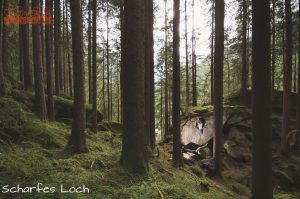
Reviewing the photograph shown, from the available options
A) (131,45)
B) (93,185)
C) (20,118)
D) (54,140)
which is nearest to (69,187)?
(93,185)

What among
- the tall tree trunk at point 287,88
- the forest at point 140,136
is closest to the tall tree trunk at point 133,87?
the forest at point 140,136

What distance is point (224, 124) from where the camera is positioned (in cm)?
1791

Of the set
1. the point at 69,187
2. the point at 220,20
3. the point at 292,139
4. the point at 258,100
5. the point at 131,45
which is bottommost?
the point at 292,139

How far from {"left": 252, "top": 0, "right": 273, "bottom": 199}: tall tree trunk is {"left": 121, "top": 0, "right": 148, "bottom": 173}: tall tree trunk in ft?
10.0

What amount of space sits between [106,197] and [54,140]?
5055 millimetres

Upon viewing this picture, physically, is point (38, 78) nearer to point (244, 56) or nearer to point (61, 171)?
point (61, 171)

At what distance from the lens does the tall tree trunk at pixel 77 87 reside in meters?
8.91

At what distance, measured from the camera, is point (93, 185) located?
605 cm

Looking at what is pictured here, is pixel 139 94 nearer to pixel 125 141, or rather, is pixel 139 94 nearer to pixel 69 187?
pixel 125 141

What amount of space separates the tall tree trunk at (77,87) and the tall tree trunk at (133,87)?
217 cm

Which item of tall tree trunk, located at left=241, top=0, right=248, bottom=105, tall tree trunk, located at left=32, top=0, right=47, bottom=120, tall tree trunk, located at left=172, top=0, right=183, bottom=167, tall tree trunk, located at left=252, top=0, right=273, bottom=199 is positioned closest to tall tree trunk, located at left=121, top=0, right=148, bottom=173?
tall tree trunk, located at left=252, top=0, right=273, bottom=199

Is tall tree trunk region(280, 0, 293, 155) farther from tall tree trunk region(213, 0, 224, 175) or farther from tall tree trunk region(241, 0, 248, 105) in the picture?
tall tree trunk region(213, 0, 224, 175)

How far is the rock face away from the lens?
57.6 ft

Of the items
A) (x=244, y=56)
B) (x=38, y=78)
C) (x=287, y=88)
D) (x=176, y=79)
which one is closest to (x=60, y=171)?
(x=38, y=78)
